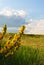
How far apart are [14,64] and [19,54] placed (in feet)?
2.28

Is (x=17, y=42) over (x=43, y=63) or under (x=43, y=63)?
over

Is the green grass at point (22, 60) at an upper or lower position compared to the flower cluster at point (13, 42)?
lower

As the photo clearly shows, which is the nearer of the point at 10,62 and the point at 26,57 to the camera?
the point at 10,62

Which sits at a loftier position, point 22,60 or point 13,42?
point 13,42

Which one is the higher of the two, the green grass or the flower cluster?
the flower cluster

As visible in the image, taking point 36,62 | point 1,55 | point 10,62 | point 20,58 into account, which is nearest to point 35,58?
point 36,62

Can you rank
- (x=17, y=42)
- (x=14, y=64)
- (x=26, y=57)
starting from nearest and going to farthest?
(x=17, y=42), (x=14, y=64), (x=26, y=57)

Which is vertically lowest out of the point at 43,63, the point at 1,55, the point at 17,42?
the point at 43,63

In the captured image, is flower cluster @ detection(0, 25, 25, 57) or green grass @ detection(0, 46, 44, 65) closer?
flower cluster @ detection(0, 25, 25, 57)

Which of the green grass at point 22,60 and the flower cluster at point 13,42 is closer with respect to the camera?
the flower cluster at point 13,42

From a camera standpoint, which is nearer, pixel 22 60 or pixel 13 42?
pixel 13 42

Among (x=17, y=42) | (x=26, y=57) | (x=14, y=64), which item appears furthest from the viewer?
(x=26, y=57)

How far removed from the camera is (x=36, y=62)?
20.6 feet

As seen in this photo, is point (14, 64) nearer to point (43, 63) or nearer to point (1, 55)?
point (43, 63)
